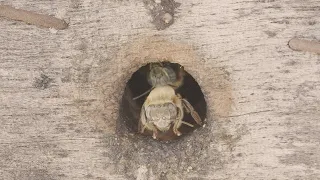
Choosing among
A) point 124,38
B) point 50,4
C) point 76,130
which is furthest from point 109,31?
point 76,130

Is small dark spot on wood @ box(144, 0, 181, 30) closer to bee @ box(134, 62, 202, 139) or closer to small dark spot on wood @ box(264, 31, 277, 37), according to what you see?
small dark spot on wood @ box(264, 31, 277, 37)

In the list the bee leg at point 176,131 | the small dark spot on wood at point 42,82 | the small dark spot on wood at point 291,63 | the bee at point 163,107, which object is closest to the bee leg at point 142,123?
the bee at point 163,107

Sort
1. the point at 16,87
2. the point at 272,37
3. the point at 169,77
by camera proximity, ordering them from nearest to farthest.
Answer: the point at 272,37 → the point at 16,87 → the point at 169,77

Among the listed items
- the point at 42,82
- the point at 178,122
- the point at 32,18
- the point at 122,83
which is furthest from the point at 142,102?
the point at 32,18

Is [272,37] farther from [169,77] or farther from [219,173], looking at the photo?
[169,77]

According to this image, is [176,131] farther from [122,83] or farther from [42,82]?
[42,82]

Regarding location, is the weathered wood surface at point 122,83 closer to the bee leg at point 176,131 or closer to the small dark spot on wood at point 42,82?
the small dark spot on wood at point 42,82
